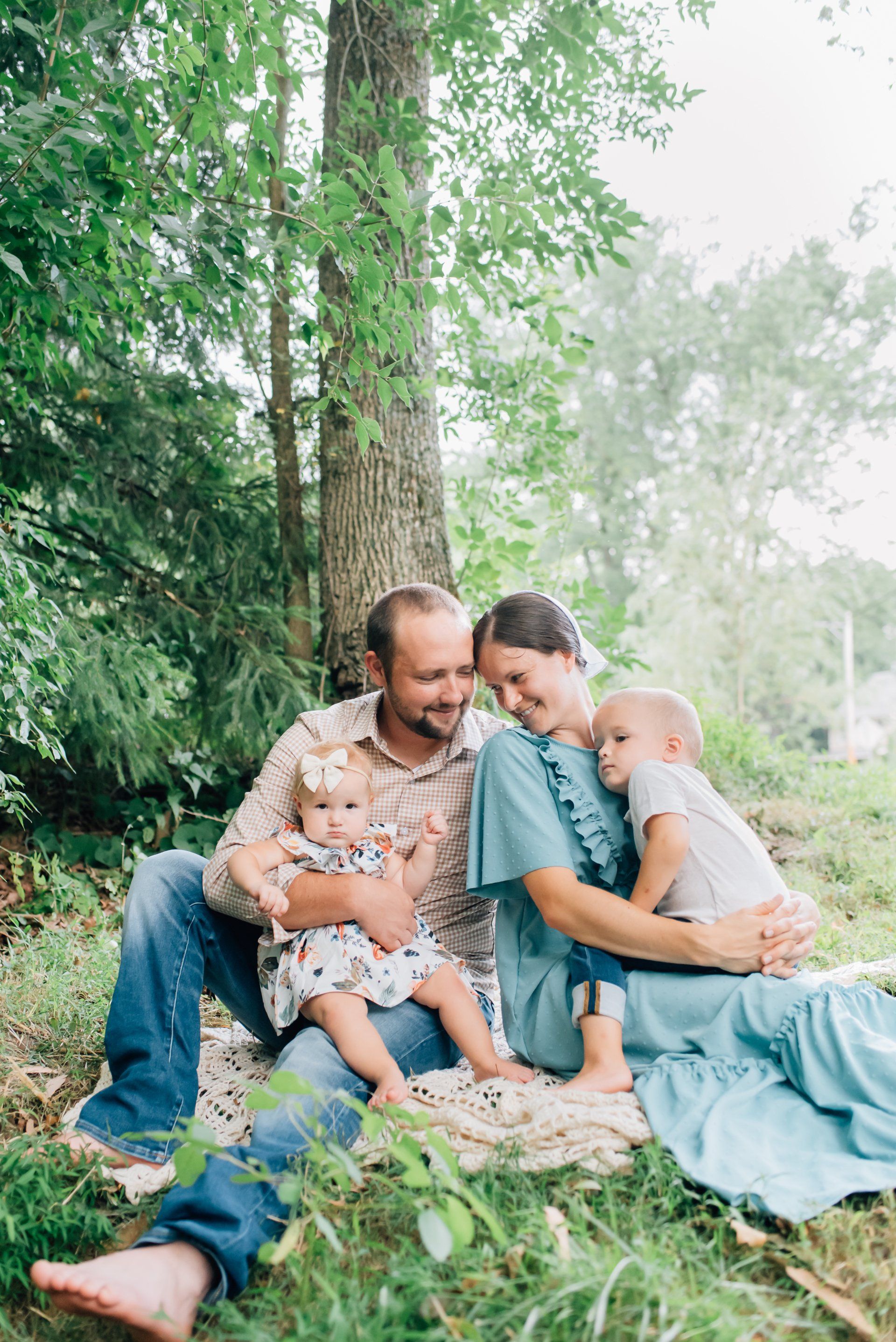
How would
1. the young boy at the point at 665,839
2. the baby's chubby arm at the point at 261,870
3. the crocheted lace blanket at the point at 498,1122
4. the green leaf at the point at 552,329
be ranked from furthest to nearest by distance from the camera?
the green leaf at the point at 552,329
the baby's chubby arm at the point at 261,870
the young boy at the point at 665,839
the crocheted lace blanket at the point at 498,1122

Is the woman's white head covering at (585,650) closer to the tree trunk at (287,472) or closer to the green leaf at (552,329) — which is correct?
the green leaf at (552,329)

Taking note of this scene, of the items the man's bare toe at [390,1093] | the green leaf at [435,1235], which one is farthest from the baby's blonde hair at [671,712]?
the green leaf at [435,1235]

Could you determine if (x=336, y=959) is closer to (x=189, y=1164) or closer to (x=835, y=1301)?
(x=189, y=1164)

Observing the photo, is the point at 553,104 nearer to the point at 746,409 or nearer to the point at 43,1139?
the point at 43,1139

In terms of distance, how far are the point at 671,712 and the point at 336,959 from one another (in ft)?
3.25

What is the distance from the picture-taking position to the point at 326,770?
2.29m

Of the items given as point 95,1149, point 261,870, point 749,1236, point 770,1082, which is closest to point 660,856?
point 770,1082

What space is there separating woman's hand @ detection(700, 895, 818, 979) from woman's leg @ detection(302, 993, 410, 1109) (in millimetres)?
729

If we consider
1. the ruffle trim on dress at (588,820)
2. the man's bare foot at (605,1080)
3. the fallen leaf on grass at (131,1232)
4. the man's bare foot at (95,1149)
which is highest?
the ruffle trim on dress at (588,820)

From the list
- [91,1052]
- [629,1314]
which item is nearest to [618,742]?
[629,1314]

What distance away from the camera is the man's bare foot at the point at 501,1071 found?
2.04 meters

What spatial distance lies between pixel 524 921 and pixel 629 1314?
Result: 103 cm

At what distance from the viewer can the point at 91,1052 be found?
2602 mm

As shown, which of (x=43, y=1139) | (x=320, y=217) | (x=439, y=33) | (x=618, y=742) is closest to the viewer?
(x=43, y=1139)
